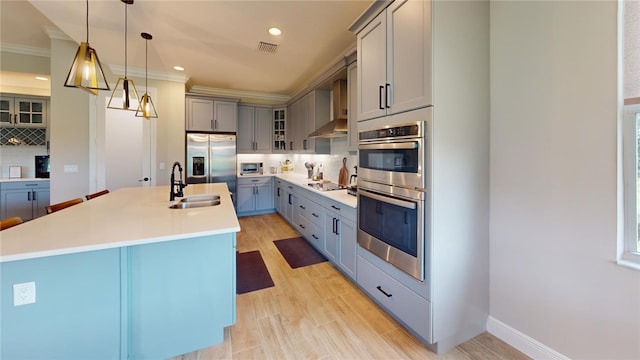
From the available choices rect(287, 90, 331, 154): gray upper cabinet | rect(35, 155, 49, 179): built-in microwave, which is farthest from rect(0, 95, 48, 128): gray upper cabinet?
rect(287, 90, 331, 154): gray upper cabinet

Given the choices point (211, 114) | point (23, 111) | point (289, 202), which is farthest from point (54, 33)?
point (289, 202)

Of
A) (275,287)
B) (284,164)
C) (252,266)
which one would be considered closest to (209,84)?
(284,164)

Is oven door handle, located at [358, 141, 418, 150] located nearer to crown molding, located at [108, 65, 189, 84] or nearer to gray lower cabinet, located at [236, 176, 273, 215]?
gray lower cabinet, located at [236, 176, 273, 215]

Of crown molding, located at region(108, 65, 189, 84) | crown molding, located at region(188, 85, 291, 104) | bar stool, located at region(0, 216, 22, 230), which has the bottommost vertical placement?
bar stool, located at region(0, 216, 22, 230)

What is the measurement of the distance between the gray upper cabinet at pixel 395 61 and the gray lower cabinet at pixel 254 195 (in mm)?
3771

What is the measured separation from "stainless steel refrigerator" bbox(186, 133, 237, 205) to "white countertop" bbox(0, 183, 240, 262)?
271 cm

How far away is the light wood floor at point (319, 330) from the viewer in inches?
66.5

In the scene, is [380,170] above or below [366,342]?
above

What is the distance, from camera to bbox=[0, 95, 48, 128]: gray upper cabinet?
4.81 m

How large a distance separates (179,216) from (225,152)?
3.52 m

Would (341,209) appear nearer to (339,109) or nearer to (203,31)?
(339,109)

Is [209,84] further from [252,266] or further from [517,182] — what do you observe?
[517,182]

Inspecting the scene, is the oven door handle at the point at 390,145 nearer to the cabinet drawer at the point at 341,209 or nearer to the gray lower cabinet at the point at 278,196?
the cabinet drawer at the point at 341,209

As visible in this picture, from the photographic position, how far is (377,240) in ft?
6.77
